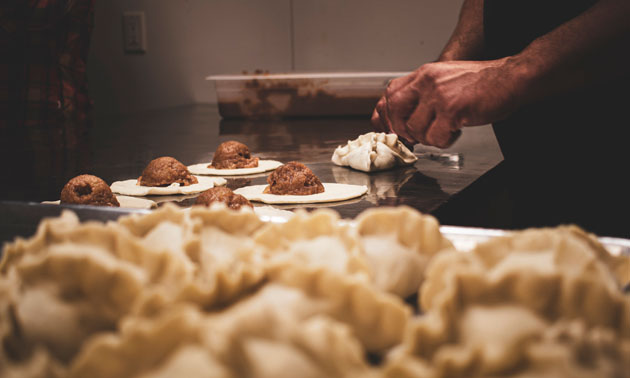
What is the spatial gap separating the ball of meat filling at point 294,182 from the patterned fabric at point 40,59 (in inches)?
A: 71.2

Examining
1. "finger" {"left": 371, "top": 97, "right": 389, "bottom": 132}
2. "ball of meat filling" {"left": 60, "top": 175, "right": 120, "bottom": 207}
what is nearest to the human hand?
"finger" {"left": 371, "top": 97, "right": 389, "bottom": 132}

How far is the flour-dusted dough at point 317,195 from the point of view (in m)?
2.07

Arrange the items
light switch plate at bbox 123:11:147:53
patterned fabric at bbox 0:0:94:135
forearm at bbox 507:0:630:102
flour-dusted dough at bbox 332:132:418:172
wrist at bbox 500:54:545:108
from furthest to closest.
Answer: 1. light switch plate at bbox 123:11:147:53
2. patterned fabric at bbox 0:0:94:135
3. flour-dusted dough at bbox 332:132:418:172
4. wrist at bbox 500:54:545:108
5. forearm at bbox 507:0:630:102

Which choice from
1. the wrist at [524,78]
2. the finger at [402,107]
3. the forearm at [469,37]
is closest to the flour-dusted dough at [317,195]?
the finger at [402,107]

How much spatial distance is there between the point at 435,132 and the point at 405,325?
62.8 inches

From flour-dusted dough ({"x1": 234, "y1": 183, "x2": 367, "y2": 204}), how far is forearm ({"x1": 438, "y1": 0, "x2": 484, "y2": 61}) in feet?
2.74

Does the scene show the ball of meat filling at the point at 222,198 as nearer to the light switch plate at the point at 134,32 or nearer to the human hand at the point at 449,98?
the human hand at the point at 449,98

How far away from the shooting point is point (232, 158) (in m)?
2.61

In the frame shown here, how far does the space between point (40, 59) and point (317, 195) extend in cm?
250

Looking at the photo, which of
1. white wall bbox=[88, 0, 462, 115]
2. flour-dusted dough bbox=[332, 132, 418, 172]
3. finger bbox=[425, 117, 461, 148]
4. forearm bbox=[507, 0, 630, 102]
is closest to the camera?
forearm bbox=[507, 0, 630, 102]

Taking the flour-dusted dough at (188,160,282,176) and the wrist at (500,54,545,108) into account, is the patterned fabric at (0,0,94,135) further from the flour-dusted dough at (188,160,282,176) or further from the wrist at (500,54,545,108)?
the wrist at (500,54,545,108)

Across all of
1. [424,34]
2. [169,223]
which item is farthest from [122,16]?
[169,223]

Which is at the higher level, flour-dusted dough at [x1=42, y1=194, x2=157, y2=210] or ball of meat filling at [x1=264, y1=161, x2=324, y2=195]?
ball of meat filling at [x1=264, y1=161, x2=324, y2=195]

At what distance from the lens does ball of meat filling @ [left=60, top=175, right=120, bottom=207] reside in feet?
5.84
